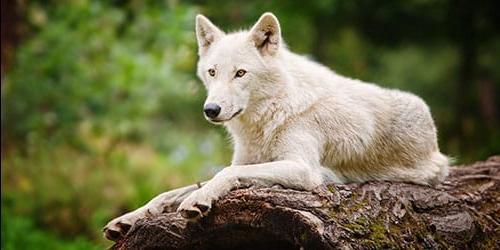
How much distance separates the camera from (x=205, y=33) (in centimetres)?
597

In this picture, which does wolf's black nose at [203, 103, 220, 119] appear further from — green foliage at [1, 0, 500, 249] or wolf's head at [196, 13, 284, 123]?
green foliage at [1, 0, 500, 249]

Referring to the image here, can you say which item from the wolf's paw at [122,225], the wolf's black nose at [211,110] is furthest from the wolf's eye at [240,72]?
the wolf's paw at [122,225]

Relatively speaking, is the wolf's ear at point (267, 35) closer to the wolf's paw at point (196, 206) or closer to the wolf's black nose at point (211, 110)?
the wolf's black nose at point (211, 110)

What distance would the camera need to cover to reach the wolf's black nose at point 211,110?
17.2 ft

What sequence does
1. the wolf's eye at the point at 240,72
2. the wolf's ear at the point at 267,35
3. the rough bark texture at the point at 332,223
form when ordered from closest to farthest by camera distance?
the rough bark texture at the point at 332,223
the wolf's eye at the point at 240,72
the wolf's ear at the point at 267,35

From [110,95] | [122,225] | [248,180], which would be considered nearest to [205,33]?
[248,180]

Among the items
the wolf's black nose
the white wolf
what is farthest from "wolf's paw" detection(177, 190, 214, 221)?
the wolf's black nose

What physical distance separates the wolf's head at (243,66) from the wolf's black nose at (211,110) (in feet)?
0.32

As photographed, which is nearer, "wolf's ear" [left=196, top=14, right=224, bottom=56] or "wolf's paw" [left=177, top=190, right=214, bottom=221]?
"wolf's paw" [left=177, top=190, right=214, bottom=221]

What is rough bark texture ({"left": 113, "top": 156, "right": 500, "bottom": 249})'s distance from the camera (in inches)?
190

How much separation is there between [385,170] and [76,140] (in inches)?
326

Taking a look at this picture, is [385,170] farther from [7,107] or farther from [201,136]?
[201,136]

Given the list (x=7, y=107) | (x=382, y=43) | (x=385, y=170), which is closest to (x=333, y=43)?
(x=382, y=43)

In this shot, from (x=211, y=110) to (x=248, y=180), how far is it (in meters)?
0.53
